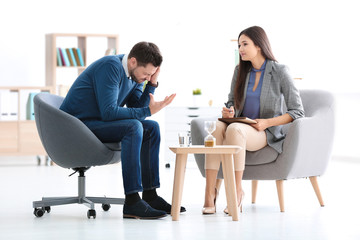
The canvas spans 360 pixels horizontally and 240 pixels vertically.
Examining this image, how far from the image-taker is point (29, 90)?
6.98m

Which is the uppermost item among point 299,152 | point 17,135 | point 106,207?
point 299,152

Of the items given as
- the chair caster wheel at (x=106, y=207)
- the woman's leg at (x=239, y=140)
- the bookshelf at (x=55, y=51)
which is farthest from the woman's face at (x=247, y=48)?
the bookshelf at (x=55, y=51)

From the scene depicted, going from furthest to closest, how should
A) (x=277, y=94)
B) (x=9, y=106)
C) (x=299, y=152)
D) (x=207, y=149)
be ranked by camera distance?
1. (x=9, y=106)
2. (x=277, y=94)
3. (x=299, y=152)
4. (x=207, y=149)

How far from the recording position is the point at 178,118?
6.75 meters

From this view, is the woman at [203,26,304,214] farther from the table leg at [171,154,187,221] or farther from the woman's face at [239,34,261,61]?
the table leg at [171,154,187,221]

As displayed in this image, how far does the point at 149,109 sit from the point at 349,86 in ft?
15.2

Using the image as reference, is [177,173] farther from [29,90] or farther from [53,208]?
[29,90]

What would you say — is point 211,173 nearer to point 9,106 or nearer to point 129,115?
point 129,115

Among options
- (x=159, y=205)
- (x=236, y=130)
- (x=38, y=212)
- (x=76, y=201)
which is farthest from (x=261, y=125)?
(x=38, y=212)

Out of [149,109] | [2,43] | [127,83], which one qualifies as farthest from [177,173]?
[2,43]

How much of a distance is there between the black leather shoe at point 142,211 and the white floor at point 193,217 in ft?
0.15

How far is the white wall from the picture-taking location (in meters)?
7.35

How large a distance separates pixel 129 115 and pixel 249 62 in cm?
89

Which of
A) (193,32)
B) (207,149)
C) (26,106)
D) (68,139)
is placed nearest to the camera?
(207,149)
